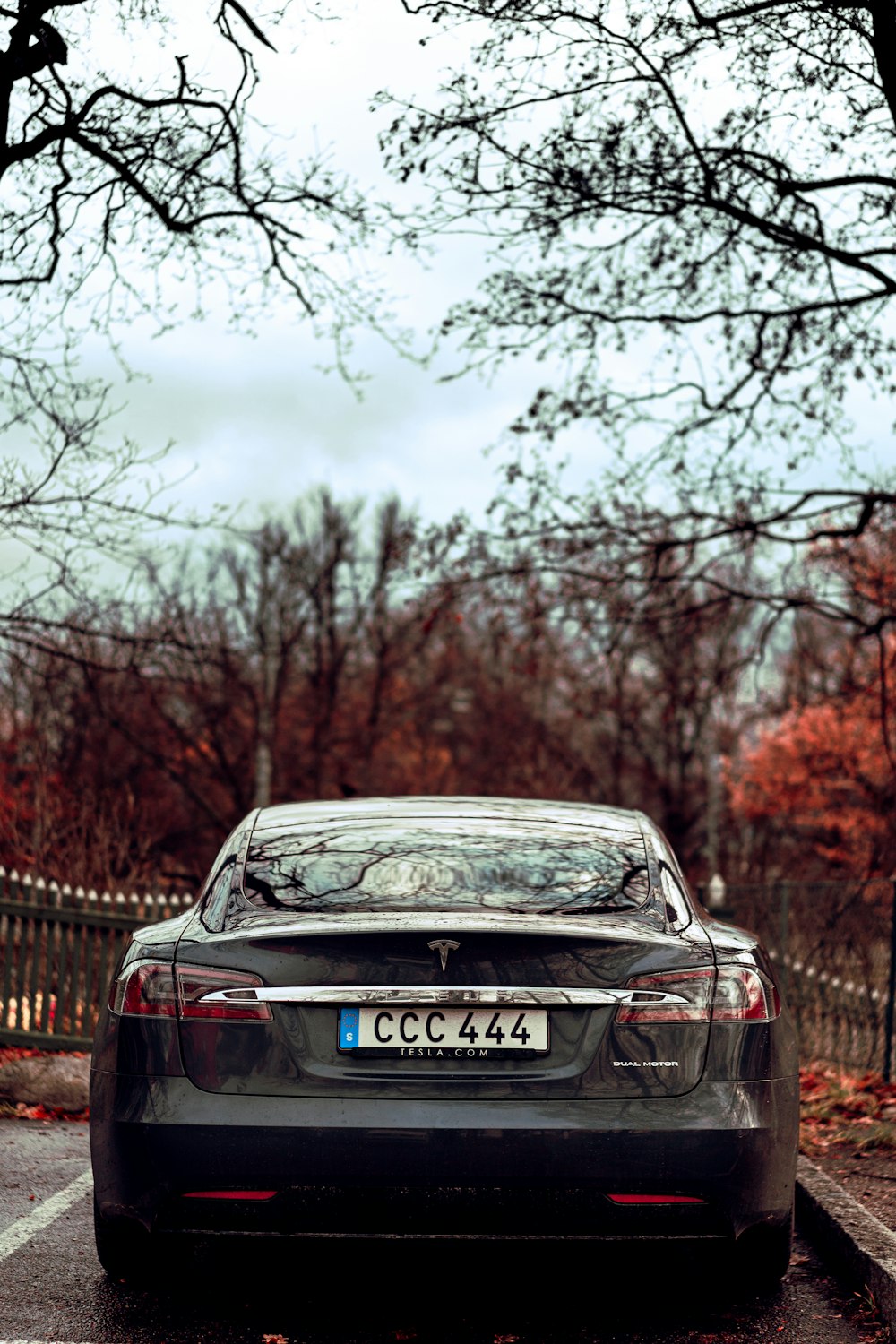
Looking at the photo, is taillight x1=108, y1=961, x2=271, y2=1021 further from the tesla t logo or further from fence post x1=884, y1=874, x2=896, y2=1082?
fence post x1=884, y1=874, x2=896, y2=1082

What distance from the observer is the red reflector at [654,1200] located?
3.76 m

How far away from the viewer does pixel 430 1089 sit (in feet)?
12.4

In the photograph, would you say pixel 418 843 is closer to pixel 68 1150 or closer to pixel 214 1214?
pixel 214 1214

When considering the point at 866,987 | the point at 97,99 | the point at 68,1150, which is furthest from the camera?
the point at 866,987

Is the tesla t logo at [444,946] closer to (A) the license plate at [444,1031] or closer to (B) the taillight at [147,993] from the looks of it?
(A) the license plate at [444,1031]

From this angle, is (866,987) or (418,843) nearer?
(418,843)

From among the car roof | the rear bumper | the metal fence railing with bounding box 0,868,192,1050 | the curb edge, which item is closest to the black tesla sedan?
the rear bumper

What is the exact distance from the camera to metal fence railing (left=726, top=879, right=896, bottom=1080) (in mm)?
9664

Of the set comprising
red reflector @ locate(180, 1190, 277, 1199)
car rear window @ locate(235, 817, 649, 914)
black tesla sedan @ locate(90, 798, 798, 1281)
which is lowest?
red reflector @ locate(180, 1190, 277, 1199)

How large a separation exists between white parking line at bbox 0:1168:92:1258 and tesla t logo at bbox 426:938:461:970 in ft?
6.59

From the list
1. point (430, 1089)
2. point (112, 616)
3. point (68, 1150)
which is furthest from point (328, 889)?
point (112, 616)

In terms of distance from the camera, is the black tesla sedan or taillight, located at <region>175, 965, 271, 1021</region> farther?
taillight, located at <region>175, 965, 271, 1021</region>

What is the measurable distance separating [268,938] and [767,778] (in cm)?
3961

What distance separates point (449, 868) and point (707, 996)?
2.89ft
